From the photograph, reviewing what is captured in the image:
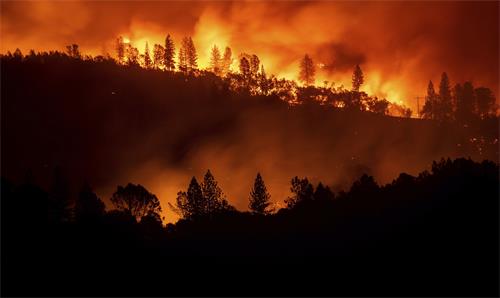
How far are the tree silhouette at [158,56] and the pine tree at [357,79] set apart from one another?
252 feet

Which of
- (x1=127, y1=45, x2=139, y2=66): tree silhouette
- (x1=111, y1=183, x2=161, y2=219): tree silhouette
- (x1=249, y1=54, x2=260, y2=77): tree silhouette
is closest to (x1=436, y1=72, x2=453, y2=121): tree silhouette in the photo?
(x1=249, y1=54, x2=260, y2=77): tree silhouette

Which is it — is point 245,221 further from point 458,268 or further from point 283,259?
point 458,268

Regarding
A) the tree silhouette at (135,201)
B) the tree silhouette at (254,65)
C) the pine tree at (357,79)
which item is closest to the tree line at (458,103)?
the pine tree at (357,79)

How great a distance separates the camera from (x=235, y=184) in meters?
124

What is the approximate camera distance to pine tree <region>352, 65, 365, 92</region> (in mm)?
193750

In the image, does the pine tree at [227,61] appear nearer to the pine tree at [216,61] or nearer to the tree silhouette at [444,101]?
the pine tree at [216,61]

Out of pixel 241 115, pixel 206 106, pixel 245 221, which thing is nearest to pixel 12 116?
pixel 206 106

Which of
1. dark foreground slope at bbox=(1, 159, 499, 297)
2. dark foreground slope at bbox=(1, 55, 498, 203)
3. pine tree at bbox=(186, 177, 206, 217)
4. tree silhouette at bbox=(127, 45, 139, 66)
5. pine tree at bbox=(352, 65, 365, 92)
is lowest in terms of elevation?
dark foreground slope at bbox=(1, 159, 499, 297)

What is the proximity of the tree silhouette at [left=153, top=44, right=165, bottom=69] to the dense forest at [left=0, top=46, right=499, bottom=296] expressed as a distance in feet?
2.16

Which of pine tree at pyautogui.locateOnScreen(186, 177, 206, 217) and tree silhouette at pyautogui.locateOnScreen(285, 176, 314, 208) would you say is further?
pine tree at pyautogui.locateOnScreen(186, 177, 206, 217)

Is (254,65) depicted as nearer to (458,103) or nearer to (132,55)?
(132,55)

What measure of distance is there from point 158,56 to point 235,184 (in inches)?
3265

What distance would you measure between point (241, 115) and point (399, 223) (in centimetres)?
10507

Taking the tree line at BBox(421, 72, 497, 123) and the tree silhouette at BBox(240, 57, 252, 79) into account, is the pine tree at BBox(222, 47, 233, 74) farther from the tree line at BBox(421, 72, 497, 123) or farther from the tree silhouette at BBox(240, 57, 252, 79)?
the tree line at BBox(421, 72, 497, 123)
